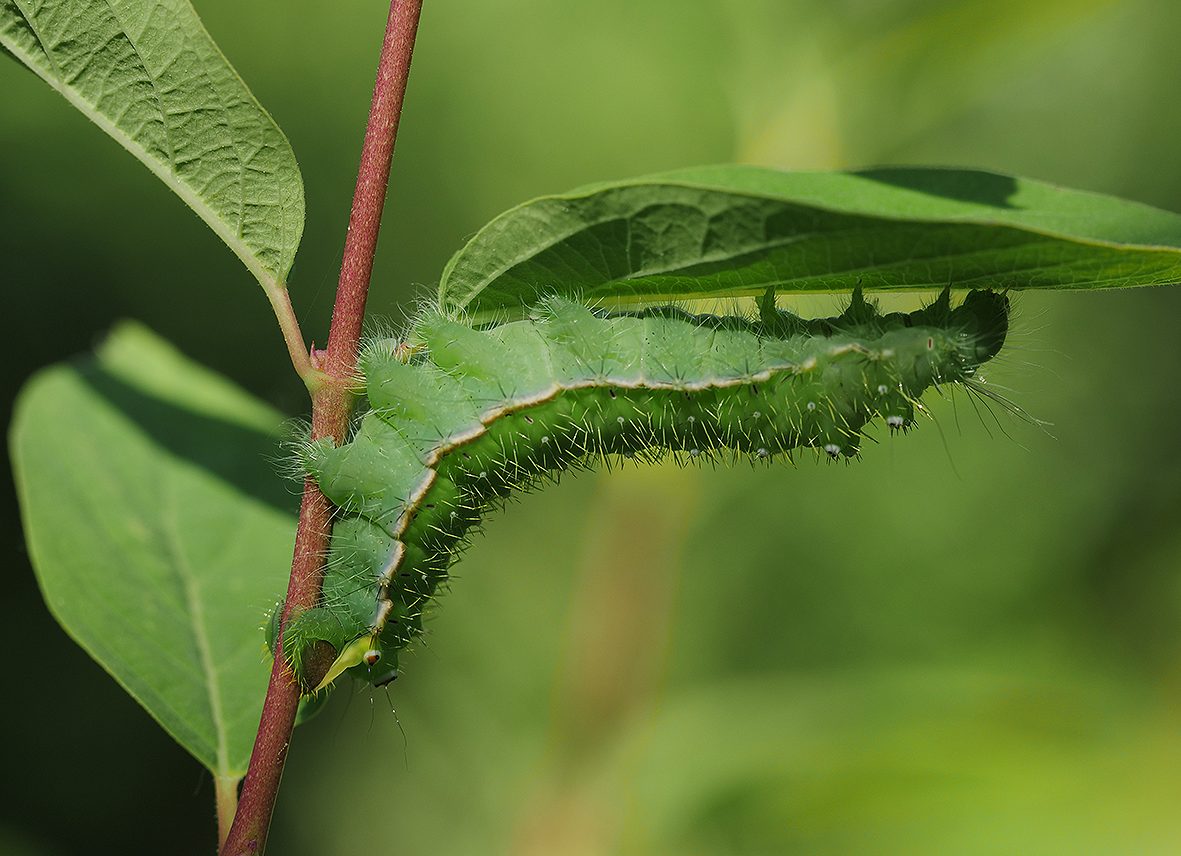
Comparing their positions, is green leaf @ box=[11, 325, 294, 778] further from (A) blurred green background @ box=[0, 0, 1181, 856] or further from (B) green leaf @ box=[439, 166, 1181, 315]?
(B) green leaf @ box=[439, 166, 1181, 315]

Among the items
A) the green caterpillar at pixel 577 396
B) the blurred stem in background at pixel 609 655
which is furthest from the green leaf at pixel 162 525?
the blurred stem in background at pixel 609 655

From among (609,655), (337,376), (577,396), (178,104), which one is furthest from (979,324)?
(609,655)

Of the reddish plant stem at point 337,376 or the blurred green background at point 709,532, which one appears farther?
the blurred green background at point 709,532

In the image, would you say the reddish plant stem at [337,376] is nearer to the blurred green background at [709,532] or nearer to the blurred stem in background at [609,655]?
the blurred green background at [709,532]

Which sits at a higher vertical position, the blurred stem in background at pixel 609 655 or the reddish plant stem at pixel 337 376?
the reddish plant stem at pixel 337 376

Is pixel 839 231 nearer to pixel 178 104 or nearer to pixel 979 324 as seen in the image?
pixel 979 324

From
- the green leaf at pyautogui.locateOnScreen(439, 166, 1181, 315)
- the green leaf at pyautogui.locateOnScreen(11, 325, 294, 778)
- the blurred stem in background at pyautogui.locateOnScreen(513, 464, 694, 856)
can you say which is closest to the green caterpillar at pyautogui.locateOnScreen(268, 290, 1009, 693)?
the green leaf at pyautogui.locateOnScreen(11, 325, 294, 778)
